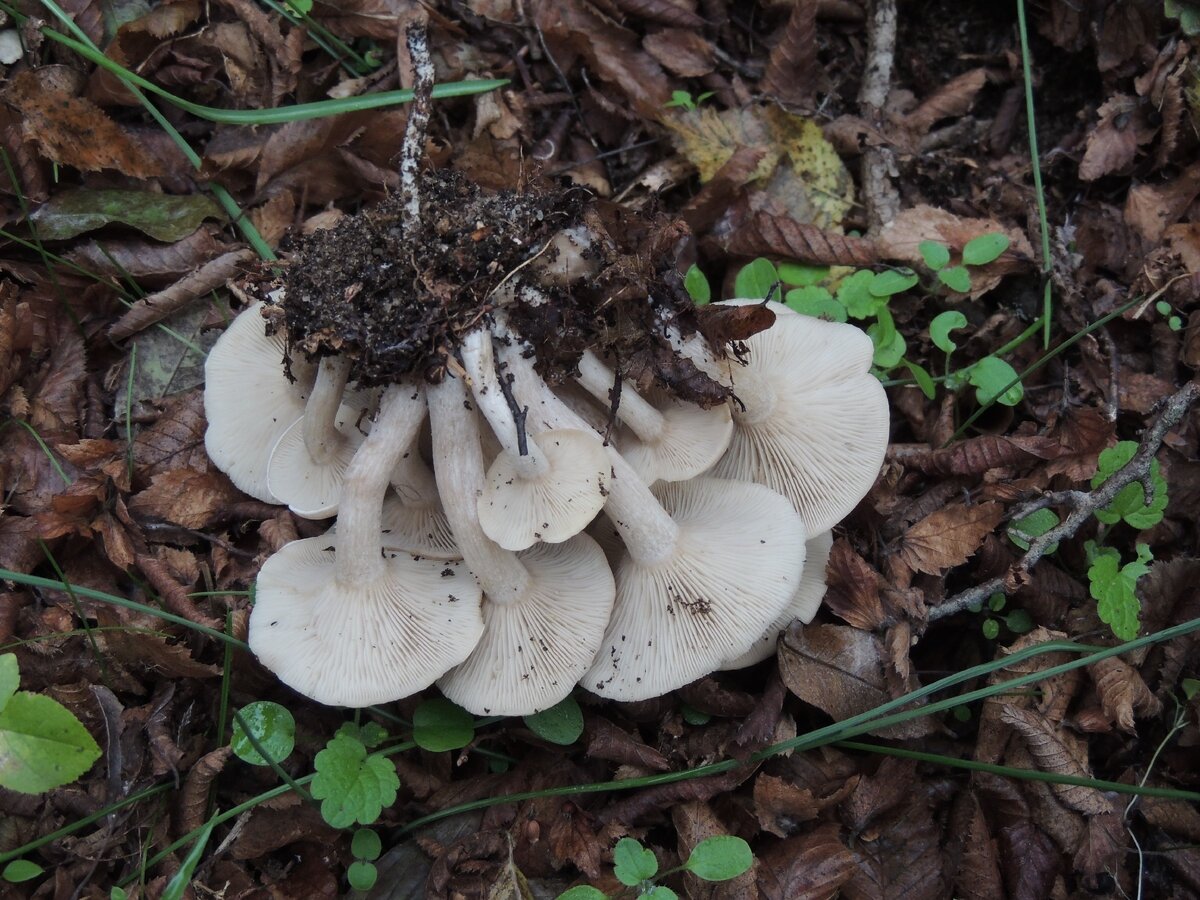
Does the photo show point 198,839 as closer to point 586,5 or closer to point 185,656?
point 185,656

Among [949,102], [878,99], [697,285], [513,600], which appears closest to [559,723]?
[513,600]

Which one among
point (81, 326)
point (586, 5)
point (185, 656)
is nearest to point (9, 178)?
point (81, 326)

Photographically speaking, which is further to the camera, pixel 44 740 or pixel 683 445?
pixel 683 445

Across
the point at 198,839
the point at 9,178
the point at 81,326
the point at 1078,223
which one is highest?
the point at 1078,223

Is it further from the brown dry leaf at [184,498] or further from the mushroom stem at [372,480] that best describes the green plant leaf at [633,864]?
the brown dry leaf at [184,498]

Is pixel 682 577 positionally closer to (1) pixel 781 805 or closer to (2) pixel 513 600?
(2) pixel 513 600

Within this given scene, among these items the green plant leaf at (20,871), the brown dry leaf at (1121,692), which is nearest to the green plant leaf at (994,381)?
the brown dry leaf at (1121,692)

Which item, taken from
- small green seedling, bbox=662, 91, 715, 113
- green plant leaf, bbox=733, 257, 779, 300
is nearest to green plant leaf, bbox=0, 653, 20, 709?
green plant leaf, bbox=733, 257, 779, 300
